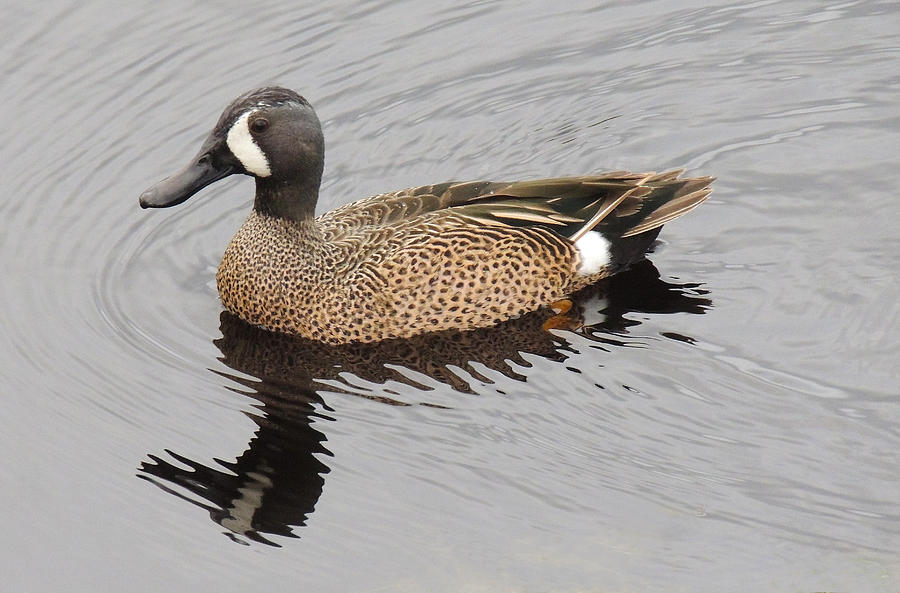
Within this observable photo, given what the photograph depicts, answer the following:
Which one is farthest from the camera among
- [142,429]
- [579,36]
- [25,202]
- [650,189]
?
[579,36]

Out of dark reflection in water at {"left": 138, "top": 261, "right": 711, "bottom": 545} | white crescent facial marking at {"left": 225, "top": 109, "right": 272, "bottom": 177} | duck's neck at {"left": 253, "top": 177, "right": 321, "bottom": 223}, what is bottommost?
dark reflection in water at {"left": 138, "top": 261, "right": 711, "bottom": 545}

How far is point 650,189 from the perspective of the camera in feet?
34.6

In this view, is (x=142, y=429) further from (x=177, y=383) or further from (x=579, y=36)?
(x=579, y=36)

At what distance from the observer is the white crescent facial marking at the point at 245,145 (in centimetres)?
963

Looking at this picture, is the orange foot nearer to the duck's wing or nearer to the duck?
the duck

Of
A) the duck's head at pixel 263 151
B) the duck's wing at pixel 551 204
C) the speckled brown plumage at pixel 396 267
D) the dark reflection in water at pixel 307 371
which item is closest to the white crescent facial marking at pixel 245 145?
the duck's head at pixel 263 151

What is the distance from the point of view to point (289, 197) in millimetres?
10062

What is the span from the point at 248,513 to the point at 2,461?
1.52 m

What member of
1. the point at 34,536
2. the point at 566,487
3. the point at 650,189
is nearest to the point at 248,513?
the point at 34,536

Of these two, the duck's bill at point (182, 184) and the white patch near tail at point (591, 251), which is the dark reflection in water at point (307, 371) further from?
the duck's bill at point (182, 184)

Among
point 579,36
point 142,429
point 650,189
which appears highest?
point 579,36

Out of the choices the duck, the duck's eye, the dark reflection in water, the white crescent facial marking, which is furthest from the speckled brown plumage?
the duck's eye

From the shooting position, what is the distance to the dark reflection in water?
8.43 meters

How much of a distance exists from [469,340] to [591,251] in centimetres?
116
